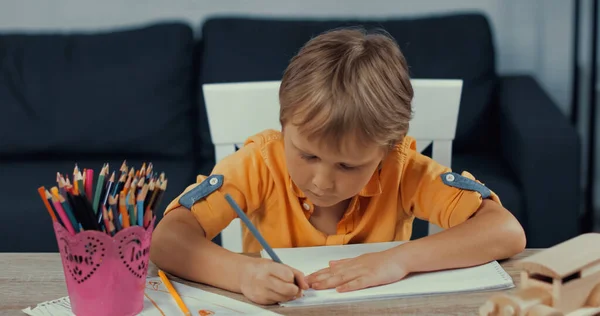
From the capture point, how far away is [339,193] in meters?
1.14

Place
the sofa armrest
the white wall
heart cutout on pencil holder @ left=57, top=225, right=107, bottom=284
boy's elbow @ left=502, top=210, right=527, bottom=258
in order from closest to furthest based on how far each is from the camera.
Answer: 1. heart cutout on pencil holder @ left=57, top=225, right=107, bottom=284
2. boy's elbow @ left=502, top=210, right=527, bottom=258
3. the sofa armrest
4. the white wall

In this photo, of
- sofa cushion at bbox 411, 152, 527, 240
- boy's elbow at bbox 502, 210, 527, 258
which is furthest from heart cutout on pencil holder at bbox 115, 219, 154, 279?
sofa cushion at bbox 411, 152, 527, 240

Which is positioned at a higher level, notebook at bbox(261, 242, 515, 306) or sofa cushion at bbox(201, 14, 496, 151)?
notebook at bbox(261, 242, 515, 306)

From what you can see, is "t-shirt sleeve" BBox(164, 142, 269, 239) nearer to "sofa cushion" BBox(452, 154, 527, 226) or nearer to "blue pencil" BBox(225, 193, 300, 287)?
"blue pencil" BBox(225, 193, 300, 287)

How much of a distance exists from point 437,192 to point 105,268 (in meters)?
0.57

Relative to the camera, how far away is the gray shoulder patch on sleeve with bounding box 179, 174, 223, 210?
3.99 feet

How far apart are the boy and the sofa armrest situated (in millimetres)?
1010

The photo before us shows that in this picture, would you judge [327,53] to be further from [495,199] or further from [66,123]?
[66,123]

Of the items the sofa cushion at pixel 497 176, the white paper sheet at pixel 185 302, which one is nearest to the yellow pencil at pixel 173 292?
the white paper sheet at pixel 185 302

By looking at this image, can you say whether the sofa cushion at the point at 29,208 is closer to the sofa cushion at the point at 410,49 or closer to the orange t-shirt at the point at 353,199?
the sofa cushion at the point at 410,49

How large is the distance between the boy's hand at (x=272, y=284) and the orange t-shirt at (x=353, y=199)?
28 cm

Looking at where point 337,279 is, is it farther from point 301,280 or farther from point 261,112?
point 261,112

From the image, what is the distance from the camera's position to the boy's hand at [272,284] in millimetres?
969

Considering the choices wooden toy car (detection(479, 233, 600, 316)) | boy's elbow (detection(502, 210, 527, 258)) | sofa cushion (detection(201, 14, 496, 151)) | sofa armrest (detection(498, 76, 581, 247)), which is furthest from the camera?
sofa cushion (detection(201, 14, 496, 151))
